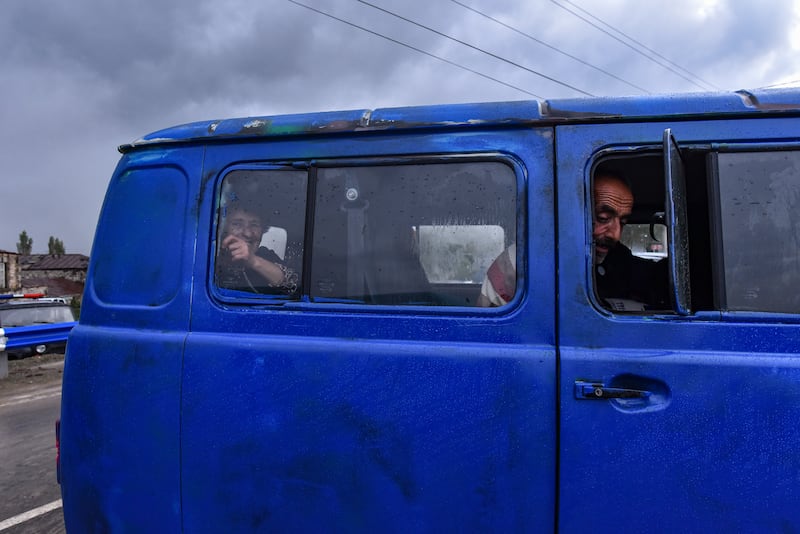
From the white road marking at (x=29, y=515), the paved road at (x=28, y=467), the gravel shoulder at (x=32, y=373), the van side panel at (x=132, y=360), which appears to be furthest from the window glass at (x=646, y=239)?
the gravel shoulder at (x=32, y=373)

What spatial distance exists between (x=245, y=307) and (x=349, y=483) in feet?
2.46

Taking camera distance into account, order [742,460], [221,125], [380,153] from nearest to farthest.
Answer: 1. [742,460]
2. [380,153]
3. [221,125]

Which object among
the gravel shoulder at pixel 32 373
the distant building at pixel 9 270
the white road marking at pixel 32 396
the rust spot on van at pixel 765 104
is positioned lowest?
the white road marking at pixel 32 396

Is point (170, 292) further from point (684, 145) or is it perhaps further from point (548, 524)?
point (684, 145)

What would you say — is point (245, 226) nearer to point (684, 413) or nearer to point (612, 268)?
point (612, 268)

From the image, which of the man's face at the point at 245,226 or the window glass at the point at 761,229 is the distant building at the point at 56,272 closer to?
the man's face at the point at 245,226

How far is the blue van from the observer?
1.68m

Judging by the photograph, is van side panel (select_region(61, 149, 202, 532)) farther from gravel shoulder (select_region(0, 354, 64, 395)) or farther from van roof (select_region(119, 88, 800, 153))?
gravel shoulder (select_region(0, 354, 64, 395))

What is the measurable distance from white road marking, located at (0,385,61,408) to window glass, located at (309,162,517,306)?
298 inches

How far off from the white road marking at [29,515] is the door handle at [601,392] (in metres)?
3.83

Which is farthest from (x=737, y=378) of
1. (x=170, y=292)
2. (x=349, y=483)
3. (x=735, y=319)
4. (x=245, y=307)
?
(x=170, y=292)

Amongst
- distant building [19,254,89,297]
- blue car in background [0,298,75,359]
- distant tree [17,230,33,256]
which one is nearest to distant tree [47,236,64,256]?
distant tree [17,230,33,256]

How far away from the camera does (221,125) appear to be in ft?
7.08

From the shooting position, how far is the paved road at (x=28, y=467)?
3.57 m
